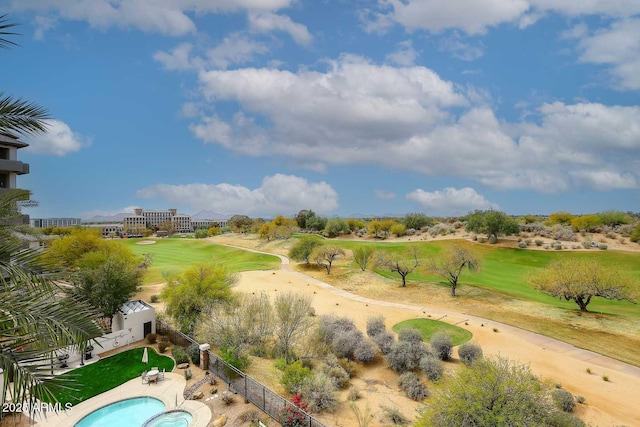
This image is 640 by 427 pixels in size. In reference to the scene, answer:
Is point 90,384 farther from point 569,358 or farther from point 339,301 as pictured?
point 569,358

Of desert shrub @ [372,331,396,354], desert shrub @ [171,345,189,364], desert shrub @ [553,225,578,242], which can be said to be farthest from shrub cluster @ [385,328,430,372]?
desert shrub @ [553,225,578,242]

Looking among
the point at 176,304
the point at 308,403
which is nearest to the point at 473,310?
the point at 308,403

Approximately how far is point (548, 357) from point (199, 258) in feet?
188

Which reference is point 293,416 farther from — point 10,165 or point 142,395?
point 10,165

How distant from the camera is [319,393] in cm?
1630

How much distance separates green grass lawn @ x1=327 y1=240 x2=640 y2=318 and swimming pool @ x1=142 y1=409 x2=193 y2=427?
92.1 ft

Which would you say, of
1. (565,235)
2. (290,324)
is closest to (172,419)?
(290,324)

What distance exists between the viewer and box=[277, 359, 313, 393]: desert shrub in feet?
56.6

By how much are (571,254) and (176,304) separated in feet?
178

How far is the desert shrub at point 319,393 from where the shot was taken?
1606 cm

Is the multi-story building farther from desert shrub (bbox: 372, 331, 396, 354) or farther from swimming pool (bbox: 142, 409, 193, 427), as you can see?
desert shrub (bbox: 372, 331, 396, 354)

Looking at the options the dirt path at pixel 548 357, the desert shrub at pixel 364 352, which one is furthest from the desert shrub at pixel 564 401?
the desert shrub at pixel 364 352

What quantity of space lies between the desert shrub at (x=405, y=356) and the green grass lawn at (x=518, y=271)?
60.8 feet

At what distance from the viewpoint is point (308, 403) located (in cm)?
1598
